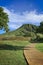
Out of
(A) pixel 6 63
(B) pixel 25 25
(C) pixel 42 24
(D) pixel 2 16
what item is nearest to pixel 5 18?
(D) pixel 2 16

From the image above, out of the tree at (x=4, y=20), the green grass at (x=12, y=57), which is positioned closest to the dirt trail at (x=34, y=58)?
the green grass at (x=12, y=57)

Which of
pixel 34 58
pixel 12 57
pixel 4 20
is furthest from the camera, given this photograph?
pixel 4 20

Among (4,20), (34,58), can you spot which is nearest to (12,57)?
(34,58)

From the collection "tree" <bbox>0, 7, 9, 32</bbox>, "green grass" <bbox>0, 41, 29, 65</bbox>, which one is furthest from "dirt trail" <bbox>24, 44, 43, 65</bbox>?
"tree" <bbox>0, 7, 9, 32</bbox>

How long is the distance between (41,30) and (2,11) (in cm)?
775

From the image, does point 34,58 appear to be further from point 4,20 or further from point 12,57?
point 4,20

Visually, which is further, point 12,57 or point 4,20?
point 4,20

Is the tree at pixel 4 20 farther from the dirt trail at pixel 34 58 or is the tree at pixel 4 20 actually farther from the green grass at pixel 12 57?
the dirt trail at pixel 34 58

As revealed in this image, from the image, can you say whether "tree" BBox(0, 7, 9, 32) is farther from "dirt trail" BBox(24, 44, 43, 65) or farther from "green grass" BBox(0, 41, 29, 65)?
"dirt trail" BBox(24, 44, 43, 65)

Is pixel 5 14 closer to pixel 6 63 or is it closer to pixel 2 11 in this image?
pixel 2 11

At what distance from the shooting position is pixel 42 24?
33.8 metres

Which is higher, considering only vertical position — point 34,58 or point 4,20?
point 4,20

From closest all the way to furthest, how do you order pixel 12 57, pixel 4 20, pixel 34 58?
1. pixel 34 58
2. pixel 12 57
3. pixel 4 20

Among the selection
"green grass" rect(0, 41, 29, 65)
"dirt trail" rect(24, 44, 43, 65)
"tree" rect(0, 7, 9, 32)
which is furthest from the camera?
"tree" rect(0, 7, 9, 32)
